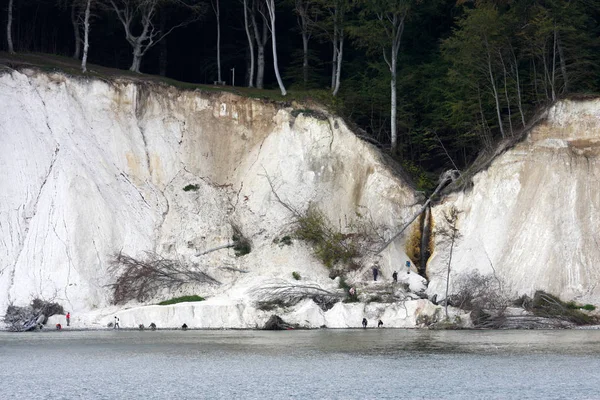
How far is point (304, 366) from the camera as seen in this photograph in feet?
103

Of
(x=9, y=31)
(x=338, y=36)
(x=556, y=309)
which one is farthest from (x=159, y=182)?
(x=556, y=309)

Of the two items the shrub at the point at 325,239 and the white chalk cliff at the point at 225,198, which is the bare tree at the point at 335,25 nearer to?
the white chalk cliff at the point at 225,198

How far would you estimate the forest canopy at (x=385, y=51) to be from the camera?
50500 millimetres

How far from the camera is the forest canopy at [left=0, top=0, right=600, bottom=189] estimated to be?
166ft

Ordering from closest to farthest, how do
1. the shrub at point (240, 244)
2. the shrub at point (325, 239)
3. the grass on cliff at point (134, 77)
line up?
the shrub at point (325, 239) < the shrub at point (240, 244) < the grass on cliff at point (134, 77)

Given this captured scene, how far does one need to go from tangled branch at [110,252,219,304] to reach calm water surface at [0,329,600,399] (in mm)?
Answer: 5526

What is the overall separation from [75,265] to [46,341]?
8334mm

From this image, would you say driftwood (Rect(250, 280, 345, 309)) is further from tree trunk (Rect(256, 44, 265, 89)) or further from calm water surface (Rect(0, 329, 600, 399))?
tree trunk (Rect(256, 44, 265, 89))

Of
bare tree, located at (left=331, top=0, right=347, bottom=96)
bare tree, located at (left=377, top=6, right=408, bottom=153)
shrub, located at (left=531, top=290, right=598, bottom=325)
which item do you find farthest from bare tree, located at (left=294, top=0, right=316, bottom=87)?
shrub, located at (left=531, top=290, right=598, bottom=325)

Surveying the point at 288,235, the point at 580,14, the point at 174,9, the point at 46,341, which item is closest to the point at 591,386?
the point at 46,341

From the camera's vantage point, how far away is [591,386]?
2700 cm

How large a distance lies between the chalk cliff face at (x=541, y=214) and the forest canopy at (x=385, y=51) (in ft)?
6.39

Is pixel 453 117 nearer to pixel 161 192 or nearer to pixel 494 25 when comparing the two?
pixel 494 25

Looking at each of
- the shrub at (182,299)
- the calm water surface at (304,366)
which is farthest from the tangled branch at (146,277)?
the calm water surface at (304,366)
